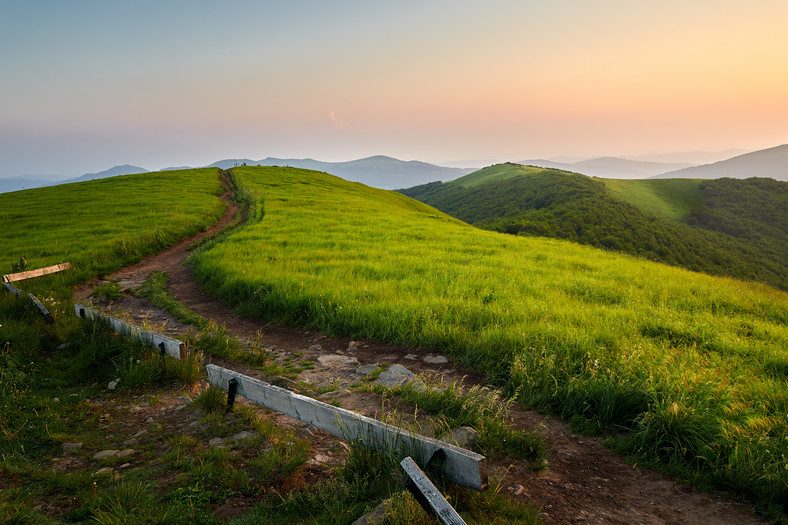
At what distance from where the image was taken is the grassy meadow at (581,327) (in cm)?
416

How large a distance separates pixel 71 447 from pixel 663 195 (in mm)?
149273

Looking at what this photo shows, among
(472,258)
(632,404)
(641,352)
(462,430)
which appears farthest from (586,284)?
(462,430)

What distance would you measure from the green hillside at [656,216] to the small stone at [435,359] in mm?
52274

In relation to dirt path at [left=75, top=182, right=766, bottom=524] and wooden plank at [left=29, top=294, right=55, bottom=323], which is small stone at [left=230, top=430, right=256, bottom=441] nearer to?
dirt path at [left=75, top=182, right=766, bottom=524]

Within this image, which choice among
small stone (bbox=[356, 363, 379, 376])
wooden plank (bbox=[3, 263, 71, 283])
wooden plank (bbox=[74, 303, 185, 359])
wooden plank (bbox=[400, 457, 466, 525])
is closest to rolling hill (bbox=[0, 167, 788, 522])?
wooden plank (bbox=[74, 303, 185, 359])

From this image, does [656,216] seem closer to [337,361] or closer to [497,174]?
[497,174]

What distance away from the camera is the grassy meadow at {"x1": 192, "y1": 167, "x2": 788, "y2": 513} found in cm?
416

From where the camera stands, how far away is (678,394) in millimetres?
4598

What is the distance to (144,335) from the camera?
6.60 m

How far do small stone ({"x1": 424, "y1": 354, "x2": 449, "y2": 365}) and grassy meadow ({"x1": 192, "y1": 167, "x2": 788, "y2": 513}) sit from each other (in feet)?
0.99

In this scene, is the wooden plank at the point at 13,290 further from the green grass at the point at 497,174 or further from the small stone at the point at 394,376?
the green grass at the point at 497,174

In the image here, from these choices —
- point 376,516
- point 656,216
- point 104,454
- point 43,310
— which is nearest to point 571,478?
point 376,516

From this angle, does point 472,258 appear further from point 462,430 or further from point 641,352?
point 462,430

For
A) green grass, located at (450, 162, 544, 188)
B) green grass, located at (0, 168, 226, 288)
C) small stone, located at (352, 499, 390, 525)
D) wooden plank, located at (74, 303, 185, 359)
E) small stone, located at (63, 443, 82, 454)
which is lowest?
small stone, located at (63, 443, 82, 454)
